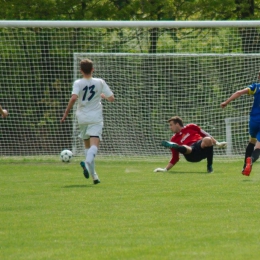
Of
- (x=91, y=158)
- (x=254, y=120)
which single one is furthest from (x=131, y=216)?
(x=254, y=120)

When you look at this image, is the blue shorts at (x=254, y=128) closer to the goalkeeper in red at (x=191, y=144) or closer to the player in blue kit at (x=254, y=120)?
the player in blue kit at (x=254, y=120)

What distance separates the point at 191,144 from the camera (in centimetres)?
1435

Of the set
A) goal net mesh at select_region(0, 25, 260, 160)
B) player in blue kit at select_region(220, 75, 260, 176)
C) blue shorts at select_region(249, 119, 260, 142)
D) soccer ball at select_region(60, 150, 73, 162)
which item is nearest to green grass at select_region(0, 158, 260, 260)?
Answer: player in blue kit at select_region(220, 75, 260, 176)

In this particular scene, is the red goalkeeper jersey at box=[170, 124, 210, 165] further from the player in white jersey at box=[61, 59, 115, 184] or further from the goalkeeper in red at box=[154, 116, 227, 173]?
the player in white jersey at box=[61, 59, 115, 184]

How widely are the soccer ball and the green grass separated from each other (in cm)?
267

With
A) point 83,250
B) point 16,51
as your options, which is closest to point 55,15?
point 16,51

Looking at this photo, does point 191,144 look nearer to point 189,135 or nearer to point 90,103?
point 189,135

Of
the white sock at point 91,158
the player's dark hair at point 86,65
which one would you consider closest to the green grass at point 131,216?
the white sock at point 91,158

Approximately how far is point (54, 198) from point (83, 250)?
151 inches

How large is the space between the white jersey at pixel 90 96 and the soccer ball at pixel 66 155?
15.1ft

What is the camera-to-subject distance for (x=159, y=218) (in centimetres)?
784

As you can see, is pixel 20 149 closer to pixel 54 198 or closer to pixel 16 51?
pixel 16 51

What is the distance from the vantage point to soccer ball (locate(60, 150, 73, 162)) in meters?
16.5

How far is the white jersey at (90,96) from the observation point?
38.6 feet
